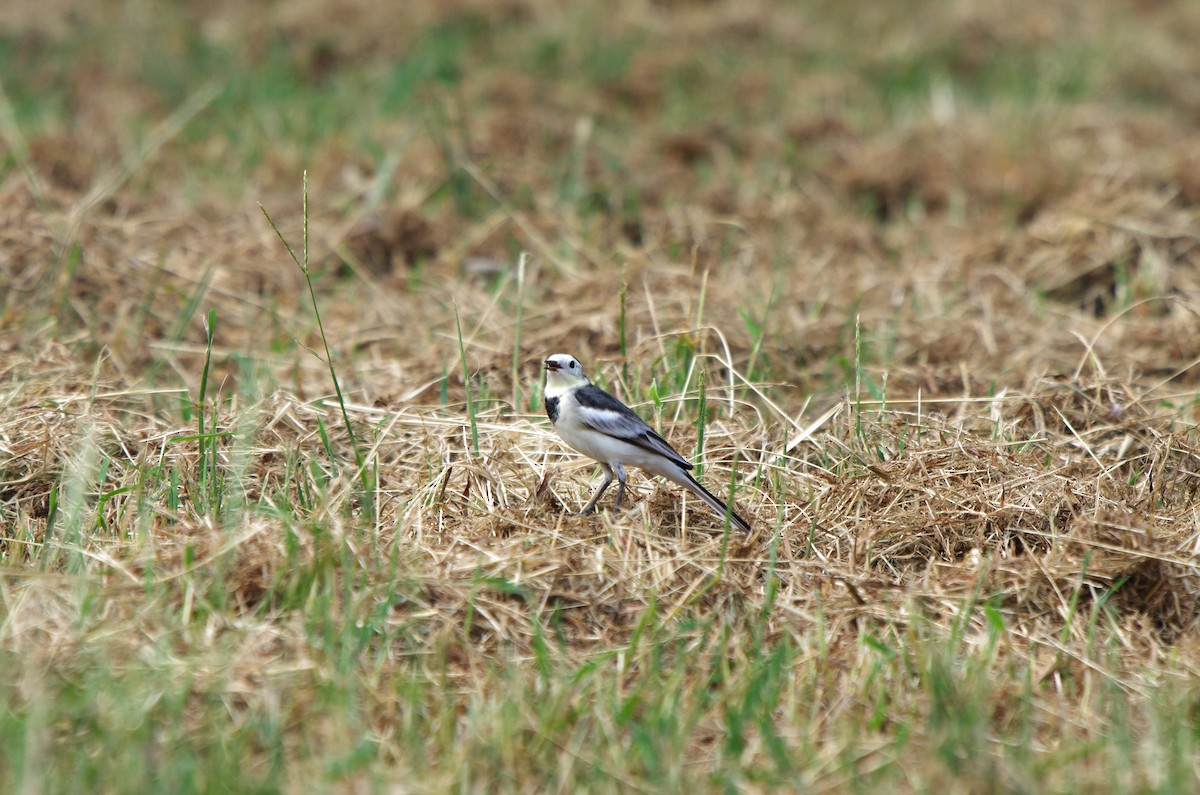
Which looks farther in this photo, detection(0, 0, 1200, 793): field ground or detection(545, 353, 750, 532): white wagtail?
detection(545, 353, 750, 532): white wagtail

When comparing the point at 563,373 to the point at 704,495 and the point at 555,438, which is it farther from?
the point at 704,495

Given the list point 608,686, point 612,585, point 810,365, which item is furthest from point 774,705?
point 810,365

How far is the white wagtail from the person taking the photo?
12.9ft

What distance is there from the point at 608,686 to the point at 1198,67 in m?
9.03

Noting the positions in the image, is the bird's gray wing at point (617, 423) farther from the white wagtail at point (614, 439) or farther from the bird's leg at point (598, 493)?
the bird's leg at point (598, 493)

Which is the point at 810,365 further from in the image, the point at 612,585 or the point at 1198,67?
the point at 1198,67

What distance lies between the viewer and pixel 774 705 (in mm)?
3189

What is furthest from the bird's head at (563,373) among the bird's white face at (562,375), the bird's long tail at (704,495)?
the bird's long tail at (704,495)

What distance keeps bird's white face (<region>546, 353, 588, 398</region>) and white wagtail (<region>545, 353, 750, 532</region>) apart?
5 centimetres

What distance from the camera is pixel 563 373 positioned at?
4145 mm

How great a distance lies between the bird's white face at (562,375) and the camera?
412 centimetres

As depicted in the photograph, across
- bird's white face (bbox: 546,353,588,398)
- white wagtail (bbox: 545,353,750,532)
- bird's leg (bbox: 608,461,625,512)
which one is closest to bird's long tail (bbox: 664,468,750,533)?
white wagtail (bbox: 545,353,750,532)

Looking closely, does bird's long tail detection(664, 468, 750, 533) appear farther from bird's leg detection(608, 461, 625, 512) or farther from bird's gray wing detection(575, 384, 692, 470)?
bird's leg detection(608, 461, 625, 512)

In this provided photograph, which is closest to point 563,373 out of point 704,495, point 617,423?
point 617,423
